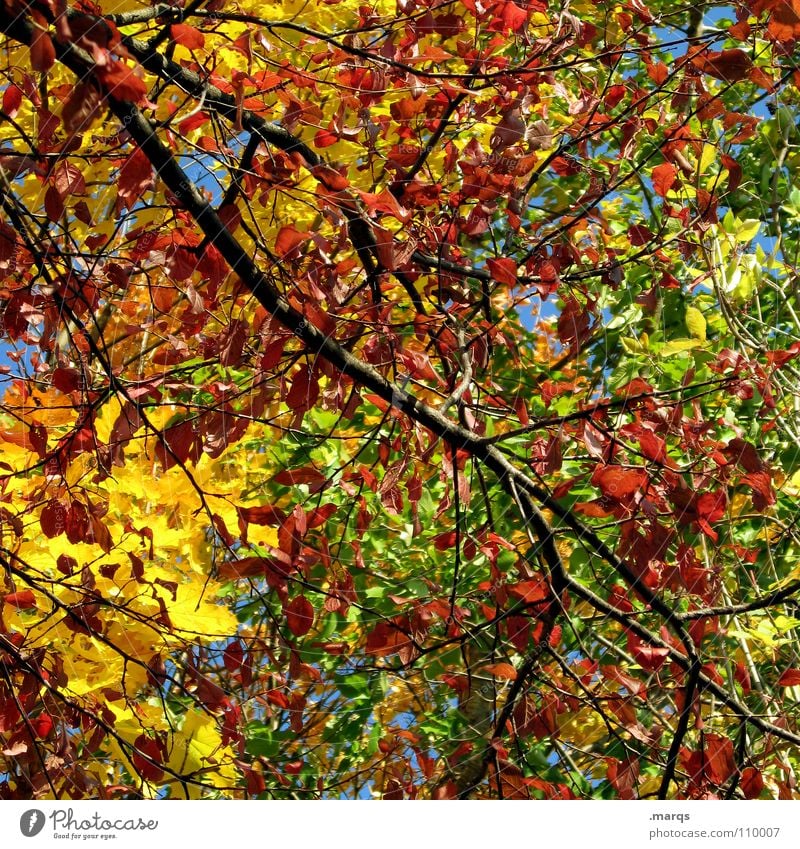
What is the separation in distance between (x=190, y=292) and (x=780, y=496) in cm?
180

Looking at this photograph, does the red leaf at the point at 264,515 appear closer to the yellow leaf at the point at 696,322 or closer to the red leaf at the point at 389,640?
the red leaf at the point at 389,640

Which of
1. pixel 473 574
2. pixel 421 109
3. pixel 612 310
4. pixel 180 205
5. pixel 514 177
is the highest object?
pixel 612 310

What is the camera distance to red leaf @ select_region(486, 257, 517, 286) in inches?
62.2

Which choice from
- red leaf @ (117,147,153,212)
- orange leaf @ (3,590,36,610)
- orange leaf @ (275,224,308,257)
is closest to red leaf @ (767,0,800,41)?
orange leaf @ (275,224,308,257)

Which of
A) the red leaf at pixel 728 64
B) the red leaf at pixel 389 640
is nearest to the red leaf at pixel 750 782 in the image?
the red leaf at pixel 389 640

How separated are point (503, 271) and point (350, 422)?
3.21 feet

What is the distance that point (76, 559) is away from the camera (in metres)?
1.95

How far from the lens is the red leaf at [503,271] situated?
5.19ft

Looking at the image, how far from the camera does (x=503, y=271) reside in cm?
159

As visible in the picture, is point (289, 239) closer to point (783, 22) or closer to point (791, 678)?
point (783, 22)

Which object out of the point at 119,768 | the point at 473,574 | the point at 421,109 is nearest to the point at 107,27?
the point at 421,109

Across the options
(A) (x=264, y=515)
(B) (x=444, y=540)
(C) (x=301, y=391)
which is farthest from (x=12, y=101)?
(B) (x=444, y=540)

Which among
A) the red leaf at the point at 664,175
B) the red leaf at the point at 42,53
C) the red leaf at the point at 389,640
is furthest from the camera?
the red leaf at the point at 664,175

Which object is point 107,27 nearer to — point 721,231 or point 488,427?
point 488,427
